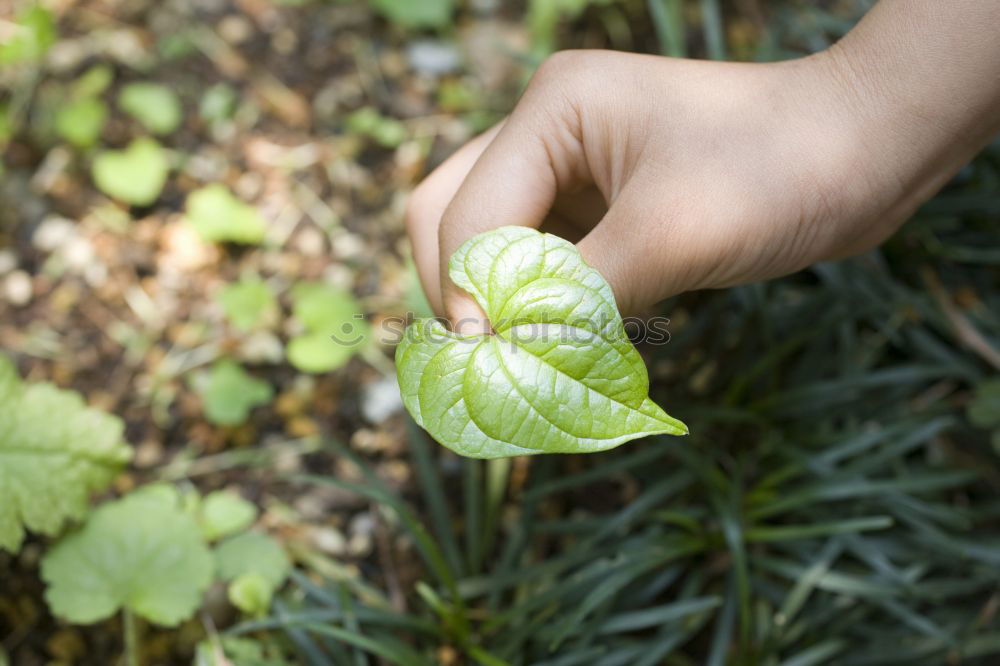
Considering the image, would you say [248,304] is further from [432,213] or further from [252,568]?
[432,213]

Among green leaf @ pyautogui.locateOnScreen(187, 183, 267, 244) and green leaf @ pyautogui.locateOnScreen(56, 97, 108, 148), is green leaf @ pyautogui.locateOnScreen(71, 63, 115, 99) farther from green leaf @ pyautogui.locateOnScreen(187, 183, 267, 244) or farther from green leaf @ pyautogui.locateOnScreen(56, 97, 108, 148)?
green leaf @ pyautogui.locateOnScreen(187, 183, 267, 244)

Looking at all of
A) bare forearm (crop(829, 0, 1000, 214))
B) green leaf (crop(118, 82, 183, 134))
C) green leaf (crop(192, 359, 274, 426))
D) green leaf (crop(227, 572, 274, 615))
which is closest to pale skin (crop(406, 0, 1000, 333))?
bare forearm (crop(829, 0, 1000, 214))

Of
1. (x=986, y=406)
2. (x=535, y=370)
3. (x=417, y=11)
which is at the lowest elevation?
(x=986, y=406)

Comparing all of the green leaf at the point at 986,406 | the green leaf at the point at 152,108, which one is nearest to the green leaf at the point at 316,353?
the green leaf at the point at 152,108

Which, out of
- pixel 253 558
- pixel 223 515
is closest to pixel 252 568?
pixel 253 558

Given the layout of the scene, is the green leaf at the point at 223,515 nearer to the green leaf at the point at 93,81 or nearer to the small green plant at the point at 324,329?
the small green plant at the point at 324,329

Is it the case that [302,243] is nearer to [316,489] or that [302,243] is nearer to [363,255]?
[363,255]
